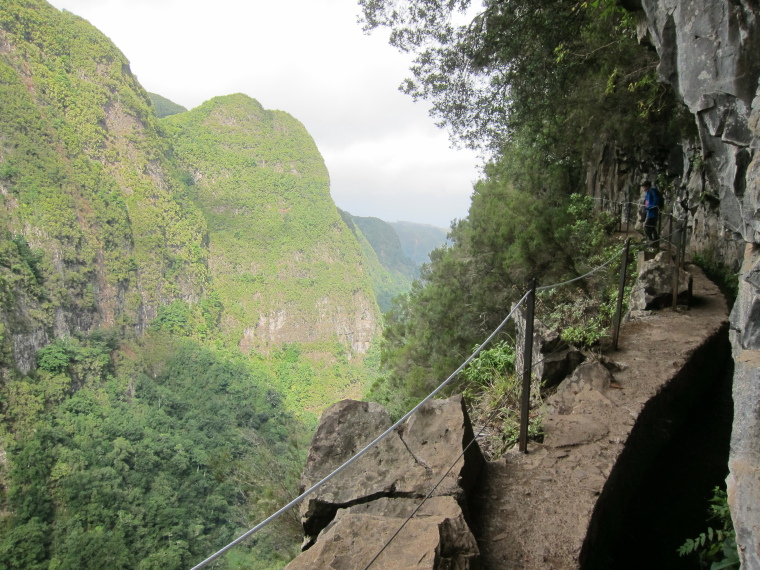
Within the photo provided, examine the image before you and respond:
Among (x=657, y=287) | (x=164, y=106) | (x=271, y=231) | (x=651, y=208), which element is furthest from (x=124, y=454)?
(x=164, y=106)

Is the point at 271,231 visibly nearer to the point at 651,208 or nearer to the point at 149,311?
the point at 149,311

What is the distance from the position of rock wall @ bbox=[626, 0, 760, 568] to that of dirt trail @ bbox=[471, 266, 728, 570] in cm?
70

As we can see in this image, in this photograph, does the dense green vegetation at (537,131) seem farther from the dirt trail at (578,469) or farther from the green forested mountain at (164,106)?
the green forested mountain at (164,106)

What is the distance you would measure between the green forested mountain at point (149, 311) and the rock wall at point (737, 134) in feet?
10.4

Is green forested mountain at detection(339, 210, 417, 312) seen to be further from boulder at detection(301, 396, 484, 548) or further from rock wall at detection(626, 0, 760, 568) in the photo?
boulder at detection(301, 396, 484, 548)

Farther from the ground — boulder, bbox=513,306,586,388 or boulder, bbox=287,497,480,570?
boulder, bbox=513,306,586,388

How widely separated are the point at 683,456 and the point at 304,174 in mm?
89470

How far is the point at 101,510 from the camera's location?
27.0m

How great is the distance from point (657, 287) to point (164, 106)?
135m

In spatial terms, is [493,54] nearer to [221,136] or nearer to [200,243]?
[200,243]

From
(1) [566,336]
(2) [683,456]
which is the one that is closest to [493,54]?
(1) [566,336]

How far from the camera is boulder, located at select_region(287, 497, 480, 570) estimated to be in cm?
166

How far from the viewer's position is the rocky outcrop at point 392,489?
171 centimetres

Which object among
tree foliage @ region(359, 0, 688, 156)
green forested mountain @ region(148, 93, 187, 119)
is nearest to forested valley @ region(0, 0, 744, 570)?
tree foliage @ region(359, 0, 688, 156)
